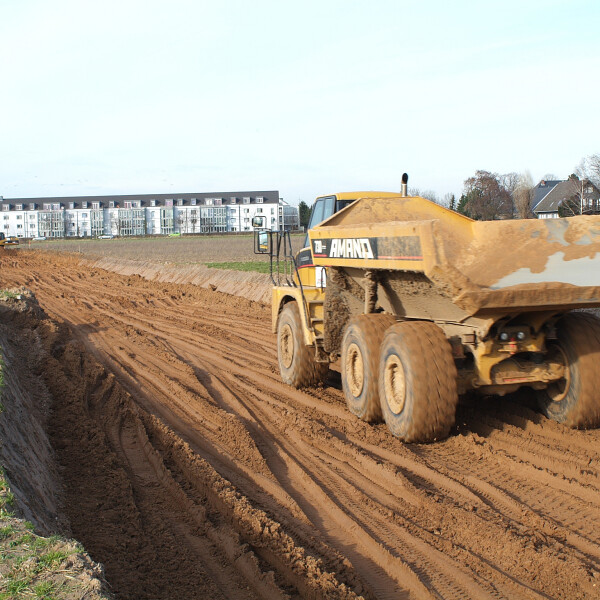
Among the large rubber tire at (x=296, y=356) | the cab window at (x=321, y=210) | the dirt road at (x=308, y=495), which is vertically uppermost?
the cab window at (x=321, y=210)

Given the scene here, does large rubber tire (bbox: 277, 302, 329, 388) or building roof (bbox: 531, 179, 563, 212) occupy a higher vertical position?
building roof (bbox: 531, 179, 563, 212)

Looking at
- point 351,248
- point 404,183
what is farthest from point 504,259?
point 404,183

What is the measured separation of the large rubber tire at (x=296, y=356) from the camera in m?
8.98

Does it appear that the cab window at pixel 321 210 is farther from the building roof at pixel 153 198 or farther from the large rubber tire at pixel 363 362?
the building roof at pixel 153 198

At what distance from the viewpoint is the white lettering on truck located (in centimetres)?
670

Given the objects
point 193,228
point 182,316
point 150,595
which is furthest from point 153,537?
point 193,228

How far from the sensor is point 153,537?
469 cm

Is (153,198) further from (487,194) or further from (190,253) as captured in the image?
(487,194)

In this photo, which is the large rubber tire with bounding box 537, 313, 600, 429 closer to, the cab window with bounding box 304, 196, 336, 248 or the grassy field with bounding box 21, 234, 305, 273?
the cab window with bounding box 304, 196, 336, 248

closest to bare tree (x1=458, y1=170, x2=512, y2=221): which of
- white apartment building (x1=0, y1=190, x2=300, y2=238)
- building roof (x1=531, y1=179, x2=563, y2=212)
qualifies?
building roof (x1=531, y1=179, x2=563, y2=212)

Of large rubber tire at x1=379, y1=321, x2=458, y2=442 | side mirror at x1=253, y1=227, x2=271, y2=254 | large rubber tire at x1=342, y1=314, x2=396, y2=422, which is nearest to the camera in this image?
large rubber tire at x1=379, y1=321, x2=458, y2=442

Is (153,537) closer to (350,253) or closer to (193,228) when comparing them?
(350,253)

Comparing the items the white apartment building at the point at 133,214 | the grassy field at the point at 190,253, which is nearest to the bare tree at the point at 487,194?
the grassy field at the point at 190,253

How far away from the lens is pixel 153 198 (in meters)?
139
